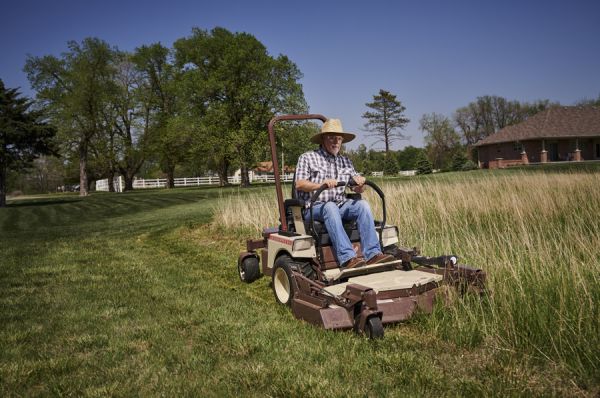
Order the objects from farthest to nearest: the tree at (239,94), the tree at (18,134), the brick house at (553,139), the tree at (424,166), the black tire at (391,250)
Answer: the tree at (424,166) → the brick house at (553,139) → the tree at (239,94) → the tree at (18,134) → the black tire at (391,250)

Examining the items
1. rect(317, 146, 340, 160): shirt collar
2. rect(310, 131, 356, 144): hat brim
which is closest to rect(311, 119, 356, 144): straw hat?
rect(310, 131, 356, 144): hat brim

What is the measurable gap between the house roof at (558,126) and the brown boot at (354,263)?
41.4m

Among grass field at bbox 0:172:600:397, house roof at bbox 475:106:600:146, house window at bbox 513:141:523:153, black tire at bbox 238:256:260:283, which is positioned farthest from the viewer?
house window at bbox 513:141:523:153

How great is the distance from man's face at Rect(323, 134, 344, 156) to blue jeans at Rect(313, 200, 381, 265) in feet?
2.59

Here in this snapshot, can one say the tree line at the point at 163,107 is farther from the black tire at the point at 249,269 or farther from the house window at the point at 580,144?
the black tire at the point at 249,269

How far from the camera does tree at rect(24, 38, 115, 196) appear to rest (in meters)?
39.1

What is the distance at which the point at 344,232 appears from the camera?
4660mm

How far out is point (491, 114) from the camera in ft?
239

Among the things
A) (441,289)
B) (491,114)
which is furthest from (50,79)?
(491,114)

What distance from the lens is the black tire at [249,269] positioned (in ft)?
20.1

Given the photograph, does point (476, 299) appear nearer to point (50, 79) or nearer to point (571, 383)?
point (571, 383)

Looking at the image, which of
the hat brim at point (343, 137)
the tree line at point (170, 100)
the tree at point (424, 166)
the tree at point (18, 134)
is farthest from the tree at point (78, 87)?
the hat brim at point (343, 137)

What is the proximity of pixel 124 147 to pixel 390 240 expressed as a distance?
45.3 m

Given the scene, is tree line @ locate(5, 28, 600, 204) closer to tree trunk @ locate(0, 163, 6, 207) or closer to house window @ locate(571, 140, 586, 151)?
tree trunk @ locate(0, 163, 6, 207)
